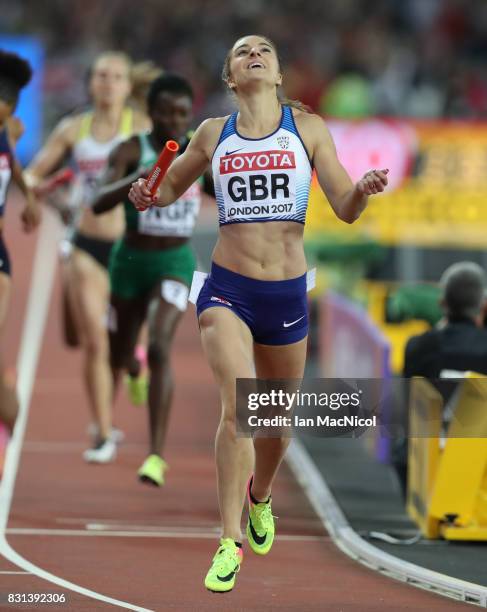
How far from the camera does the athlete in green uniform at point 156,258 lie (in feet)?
34.6

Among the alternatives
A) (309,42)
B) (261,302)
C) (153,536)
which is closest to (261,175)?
(261,302)

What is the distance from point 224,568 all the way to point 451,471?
222cm

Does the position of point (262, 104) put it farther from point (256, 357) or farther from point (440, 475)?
point (440, 475)

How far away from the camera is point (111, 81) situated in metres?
12.3

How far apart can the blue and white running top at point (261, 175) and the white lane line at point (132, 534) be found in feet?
8.37

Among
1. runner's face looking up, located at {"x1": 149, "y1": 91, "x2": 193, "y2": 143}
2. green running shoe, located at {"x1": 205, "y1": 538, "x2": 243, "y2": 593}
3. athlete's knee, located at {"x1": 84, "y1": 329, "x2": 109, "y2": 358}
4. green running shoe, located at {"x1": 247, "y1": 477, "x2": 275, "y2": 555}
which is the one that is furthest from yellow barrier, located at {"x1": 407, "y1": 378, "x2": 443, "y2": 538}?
athlete's knee, located at {"x1": 84, "y1": 329, "x2": 109, "y2": 358}

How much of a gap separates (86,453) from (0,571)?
153 inches

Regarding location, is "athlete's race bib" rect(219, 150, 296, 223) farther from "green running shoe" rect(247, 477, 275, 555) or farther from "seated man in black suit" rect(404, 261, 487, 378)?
"seated man in black suit" rect(404, 261, 487, 378)

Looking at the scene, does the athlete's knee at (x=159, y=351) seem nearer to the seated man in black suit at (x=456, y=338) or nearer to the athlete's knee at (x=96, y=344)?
the athlete's knee at (x=96, y=344)

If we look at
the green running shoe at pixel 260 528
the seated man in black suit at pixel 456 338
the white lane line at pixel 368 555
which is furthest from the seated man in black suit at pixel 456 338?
the green running shoe at pixel 260 528

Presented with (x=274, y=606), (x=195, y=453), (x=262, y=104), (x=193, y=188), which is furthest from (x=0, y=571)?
(x=195, y=453)

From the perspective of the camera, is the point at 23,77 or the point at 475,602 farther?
the point at 23,77

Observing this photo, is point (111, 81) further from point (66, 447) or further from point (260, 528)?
point (260, 528)

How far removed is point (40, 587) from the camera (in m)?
7.93
